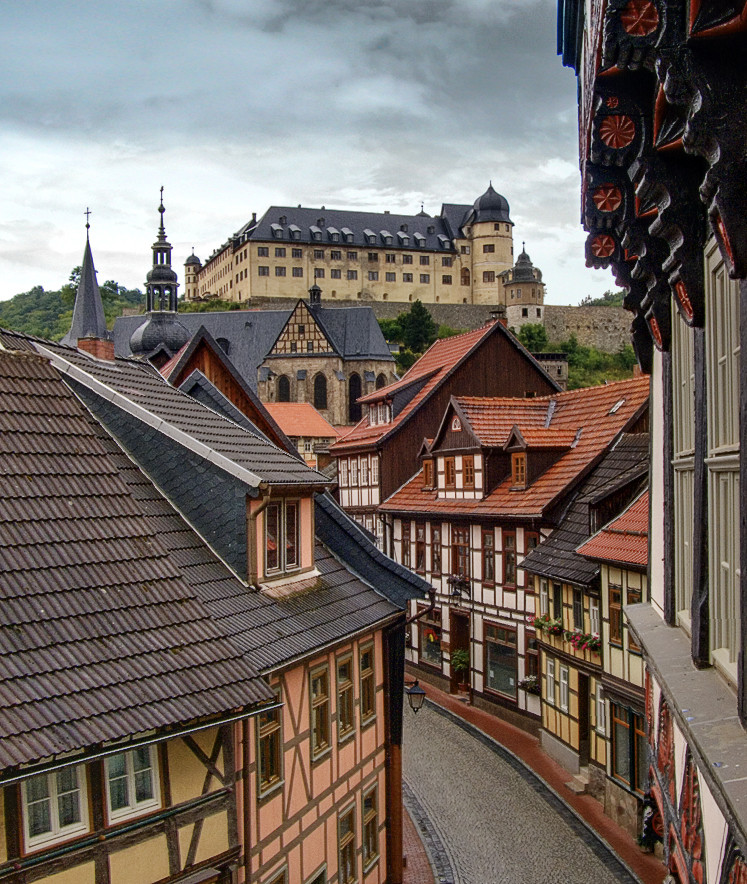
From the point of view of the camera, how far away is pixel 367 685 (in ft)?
44.3

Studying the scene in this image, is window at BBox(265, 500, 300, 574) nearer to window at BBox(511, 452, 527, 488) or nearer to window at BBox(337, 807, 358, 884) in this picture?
window at BBox(337, 807, 358, 884)

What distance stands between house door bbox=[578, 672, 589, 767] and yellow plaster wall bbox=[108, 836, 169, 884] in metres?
12.6

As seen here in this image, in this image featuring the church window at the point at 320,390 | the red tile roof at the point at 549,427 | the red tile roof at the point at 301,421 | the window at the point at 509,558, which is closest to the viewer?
the red tile roof at the point at 549,427

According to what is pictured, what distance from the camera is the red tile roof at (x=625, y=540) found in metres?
16.5

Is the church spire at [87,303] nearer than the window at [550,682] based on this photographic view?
No

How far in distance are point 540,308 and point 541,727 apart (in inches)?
3258

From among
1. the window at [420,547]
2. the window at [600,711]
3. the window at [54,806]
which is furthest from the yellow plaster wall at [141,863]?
the window at [420,547]

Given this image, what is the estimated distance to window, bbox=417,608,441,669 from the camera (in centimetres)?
2712

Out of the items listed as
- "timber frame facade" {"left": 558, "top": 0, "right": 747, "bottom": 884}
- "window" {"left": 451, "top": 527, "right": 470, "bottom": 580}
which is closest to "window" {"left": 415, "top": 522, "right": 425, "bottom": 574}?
"window" {"left": 451, "top": 527, "right": 470, "bottom": 580}

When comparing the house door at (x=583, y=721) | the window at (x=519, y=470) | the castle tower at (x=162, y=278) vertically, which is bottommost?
the house door at (x=583, y=721)

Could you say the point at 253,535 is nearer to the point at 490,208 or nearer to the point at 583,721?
the point at 583,721

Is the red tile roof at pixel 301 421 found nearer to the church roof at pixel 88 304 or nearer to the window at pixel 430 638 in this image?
the church roof at pixel 88 304

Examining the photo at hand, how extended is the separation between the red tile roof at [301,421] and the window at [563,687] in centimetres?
4182

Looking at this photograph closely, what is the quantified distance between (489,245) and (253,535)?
347ft
